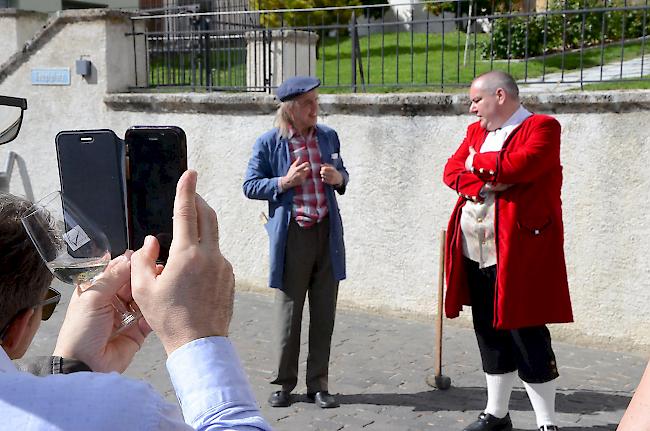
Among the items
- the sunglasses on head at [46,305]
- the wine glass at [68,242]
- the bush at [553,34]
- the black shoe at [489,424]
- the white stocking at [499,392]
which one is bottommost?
the black shoe at [489,424]

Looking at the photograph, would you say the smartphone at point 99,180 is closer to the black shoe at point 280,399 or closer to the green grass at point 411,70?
the black shoe at point 280,399

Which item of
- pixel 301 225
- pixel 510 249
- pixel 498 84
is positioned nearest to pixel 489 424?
pixel 510 249

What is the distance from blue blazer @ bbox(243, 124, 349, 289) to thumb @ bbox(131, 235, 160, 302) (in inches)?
140

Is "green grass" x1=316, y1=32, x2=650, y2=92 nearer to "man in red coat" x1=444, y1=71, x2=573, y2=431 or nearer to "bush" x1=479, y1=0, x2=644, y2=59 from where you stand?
"bush" x1=479, y1=0, x2=644, y2=59

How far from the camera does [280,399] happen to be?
503cm

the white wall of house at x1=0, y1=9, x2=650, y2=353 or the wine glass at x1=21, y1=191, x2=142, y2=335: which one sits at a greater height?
the wine glass at x1=21, y1=191, x2=142, y2=335

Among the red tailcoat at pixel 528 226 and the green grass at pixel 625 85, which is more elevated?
the green grass at pixel 625 85

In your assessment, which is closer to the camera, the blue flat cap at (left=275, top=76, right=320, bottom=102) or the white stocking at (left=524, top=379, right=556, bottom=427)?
the white stocking at (left=524, top=379, right=556, bottom=427)

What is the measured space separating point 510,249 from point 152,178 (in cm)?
287

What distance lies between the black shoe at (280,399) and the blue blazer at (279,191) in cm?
64

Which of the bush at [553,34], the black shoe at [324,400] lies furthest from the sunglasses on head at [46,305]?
the bush at [553,34]

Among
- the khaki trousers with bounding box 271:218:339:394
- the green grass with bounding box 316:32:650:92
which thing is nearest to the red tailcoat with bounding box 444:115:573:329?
the khaki trousers with bounding box 271:218:339:394

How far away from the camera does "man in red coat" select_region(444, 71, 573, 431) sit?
4293mm

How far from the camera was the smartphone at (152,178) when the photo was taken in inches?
66.7
